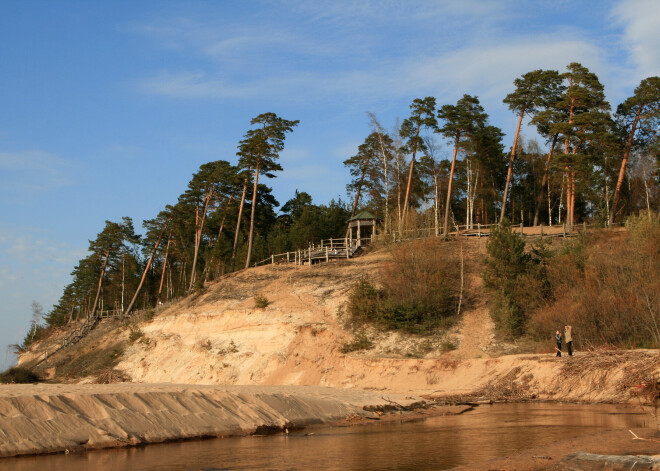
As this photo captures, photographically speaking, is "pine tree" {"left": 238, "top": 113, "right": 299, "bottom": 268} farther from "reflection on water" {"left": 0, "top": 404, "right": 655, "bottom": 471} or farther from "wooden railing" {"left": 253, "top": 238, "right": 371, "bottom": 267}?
"reflection on water" {"left": 0, "top": 404, "right": 655, "bottom": 471}

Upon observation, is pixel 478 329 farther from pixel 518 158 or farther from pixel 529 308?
pixel 518 158

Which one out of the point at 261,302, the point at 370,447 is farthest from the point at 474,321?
the point at 370,447

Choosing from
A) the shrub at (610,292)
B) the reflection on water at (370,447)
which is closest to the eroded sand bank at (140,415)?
the reflection on water at (370,447)

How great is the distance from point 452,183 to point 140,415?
46.7 m

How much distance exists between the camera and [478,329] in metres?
37.1

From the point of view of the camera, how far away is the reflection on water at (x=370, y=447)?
487 inches

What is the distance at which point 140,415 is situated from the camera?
630 inches

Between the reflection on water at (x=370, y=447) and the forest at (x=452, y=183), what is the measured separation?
31278mm

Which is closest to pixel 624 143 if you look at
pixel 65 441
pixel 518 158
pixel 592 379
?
pixel 518 158

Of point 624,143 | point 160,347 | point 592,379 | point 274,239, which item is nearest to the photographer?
point 592,379

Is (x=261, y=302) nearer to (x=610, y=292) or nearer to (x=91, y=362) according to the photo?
(x=91, y=362)

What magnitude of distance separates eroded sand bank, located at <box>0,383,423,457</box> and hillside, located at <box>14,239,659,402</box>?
8752 millimetres

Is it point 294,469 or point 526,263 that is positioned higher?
point 526,263

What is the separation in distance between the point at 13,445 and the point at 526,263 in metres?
30.5
